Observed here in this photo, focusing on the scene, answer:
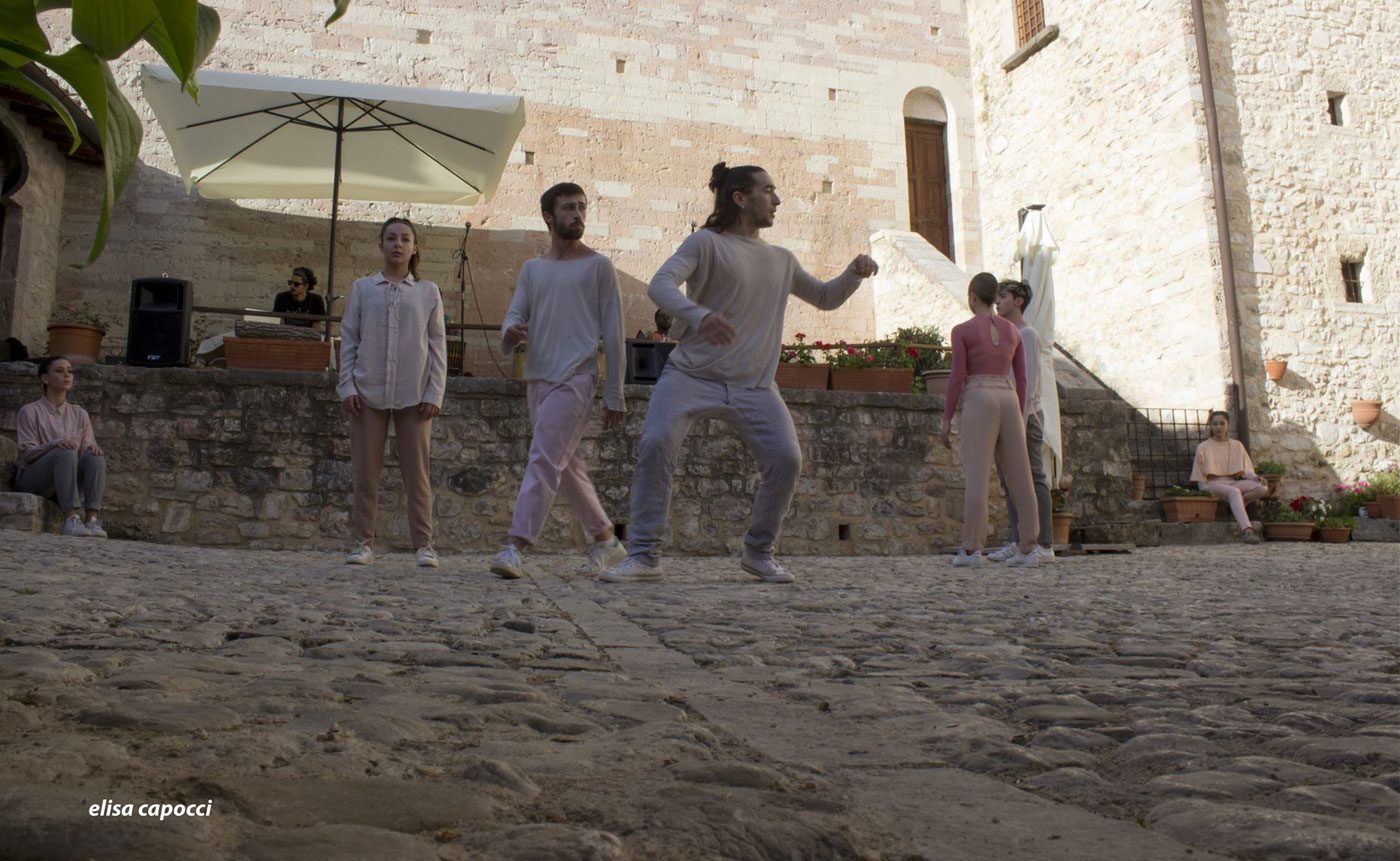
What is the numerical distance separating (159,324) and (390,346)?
370 centimetres

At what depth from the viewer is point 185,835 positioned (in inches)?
41.3

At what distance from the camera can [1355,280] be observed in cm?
1435

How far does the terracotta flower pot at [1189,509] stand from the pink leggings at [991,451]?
5.39 m

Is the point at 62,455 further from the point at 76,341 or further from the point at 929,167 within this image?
the point at 929,167

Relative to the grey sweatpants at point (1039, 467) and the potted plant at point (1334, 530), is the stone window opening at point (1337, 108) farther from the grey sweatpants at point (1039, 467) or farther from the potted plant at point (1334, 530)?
the grey sweatpants at point (1039, 467)

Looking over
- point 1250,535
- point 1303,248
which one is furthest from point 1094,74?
point 1250,535

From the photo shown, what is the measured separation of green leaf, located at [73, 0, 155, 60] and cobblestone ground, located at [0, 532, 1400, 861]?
0.68 metres

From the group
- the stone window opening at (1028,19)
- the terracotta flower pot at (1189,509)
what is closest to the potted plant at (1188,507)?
the terracotta flower pot at (1189,509)

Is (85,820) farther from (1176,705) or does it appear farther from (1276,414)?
(1276,414)

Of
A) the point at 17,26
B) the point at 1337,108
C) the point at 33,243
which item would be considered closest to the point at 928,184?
the point at 1337,108

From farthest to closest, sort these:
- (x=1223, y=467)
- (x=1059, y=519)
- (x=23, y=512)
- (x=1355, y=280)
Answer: (x=1355, y=280) → (x=1223, y=467) → (x=1059, y=519) → (x=23, y=512)

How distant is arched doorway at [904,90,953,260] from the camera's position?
54.2 feet

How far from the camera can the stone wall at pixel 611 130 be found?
1289 centimetres

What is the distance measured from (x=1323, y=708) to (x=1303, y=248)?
45.1 ft
